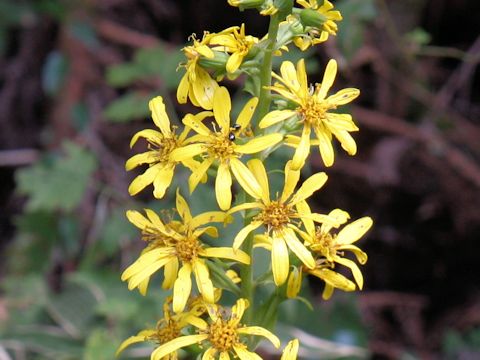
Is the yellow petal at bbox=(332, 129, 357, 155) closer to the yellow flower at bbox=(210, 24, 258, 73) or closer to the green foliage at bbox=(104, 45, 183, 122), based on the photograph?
the yellow flower at bbox=(210, 24, 258, 73)

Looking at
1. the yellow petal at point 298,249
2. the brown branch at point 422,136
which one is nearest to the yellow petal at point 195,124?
the yellow petal at point 298,249

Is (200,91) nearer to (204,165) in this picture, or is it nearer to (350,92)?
(204,165)

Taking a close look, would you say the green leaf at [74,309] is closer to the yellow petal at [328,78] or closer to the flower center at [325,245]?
the flower center at [325,245]

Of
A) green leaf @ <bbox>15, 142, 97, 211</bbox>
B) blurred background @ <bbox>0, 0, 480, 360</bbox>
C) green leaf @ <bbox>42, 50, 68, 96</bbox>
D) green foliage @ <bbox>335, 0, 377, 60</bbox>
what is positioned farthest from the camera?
green leaf @ <bbox>42, 50, 68, 96</bbox>

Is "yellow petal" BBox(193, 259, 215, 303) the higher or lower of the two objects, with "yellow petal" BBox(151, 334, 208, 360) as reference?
higher

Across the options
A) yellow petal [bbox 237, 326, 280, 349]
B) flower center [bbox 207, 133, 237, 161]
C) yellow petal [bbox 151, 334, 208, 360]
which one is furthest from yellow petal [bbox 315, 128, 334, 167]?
yellow petal [bbox 151, 334, 208, 360]

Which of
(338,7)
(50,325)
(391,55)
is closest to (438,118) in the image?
(391,55)
